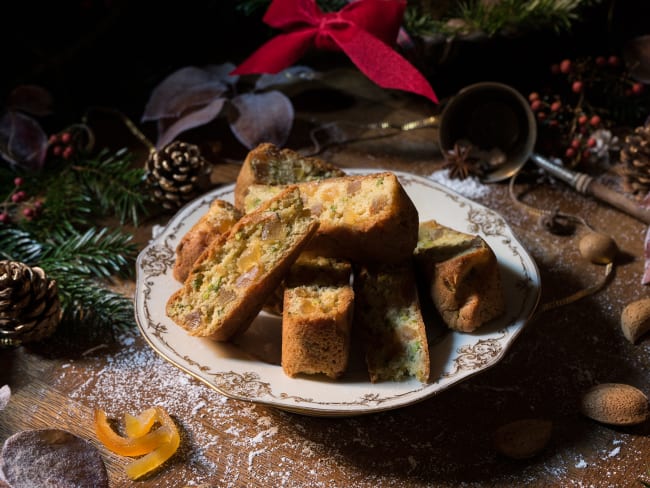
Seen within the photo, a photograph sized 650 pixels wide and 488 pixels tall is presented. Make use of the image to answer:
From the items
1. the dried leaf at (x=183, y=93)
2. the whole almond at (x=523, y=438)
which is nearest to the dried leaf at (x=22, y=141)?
the dried leaf at (x=183, y=93)

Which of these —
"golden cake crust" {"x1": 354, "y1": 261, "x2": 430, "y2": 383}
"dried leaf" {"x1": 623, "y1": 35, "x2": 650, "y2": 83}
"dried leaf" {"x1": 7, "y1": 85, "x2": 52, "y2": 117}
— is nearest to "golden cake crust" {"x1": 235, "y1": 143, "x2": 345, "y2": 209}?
"golden cake crust" {"x1": 354, "y1": 261, "x2": 430, "y2": 383}

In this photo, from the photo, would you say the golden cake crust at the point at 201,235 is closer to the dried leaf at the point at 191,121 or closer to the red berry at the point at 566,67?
the dried leaf at the point at 191,121

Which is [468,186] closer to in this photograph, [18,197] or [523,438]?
[523,438]

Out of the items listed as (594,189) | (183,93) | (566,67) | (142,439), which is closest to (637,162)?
(594,189)

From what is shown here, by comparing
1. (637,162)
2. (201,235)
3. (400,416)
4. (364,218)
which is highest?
(364,218)

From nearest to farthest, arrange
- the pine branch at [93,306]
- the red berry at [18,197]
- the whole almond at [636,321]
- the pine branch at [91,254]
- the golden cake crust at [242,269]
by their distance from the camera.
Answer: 1. the golden cake crust at [242,269]
2. the whole almond at [636,321]
3. the pine branch at [93,306]
4. the pine branch at [91,254]
5. the red berry at [18,197]

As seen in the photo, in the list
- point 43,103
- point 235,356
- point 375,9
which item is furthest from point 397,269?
point 43,103

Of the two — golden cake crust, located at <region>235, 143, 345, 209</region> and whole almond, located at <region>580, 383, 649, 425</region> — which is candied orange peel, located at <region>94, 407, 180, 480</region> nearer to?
golden cake crust, located at <region>235, 143, 345, 209</region>
